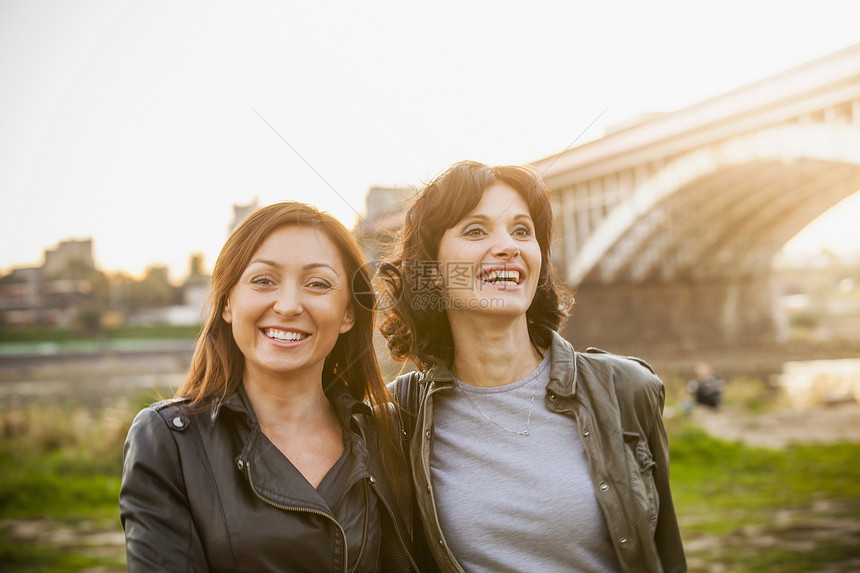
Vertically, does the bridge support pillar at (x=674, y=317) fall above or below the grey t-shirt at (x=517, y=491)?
below

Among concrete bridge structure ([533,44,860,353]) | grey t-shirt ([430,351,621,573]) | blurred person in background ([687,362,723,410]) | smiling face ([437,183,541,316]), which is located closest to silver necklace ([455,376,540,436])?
grey t-shirt ([430,351,621,573])

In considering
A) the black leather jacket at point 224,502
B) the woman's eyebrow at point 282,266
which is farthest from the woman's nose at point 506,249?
the black leather jacket at point 224,502

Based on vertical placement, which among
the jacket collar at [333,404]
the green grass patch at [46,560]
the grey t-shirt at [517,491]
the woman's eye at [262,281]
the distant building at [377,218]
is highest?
the distant building at [377,218]

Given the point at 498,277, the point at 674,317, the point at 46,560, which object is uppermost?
the point at 498,277

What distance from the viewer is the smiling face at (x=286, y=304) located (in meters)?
1.95

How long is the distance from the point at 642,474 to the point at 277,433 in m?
1.15

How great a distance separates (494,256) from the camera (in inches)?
85.7

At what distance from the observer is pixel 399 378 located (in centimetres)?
254

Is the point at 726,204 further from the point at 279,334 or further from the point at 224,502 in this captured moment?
the point at 224,502

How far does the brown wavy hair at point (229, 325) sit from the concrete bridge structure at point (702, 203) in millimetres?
9030

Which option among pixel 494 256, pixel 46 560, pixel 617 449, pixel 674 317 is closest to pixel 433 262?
pixel 494 256

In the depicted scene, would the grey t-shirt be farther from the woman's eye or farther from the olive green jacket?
the woman's eye

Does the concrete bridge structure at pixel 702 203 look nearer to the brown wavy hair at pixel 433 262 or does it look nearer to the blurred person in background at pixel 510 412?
the brown wavy hair at pixel 433 262

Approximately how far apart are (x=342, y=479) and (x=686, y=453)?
6.05m
